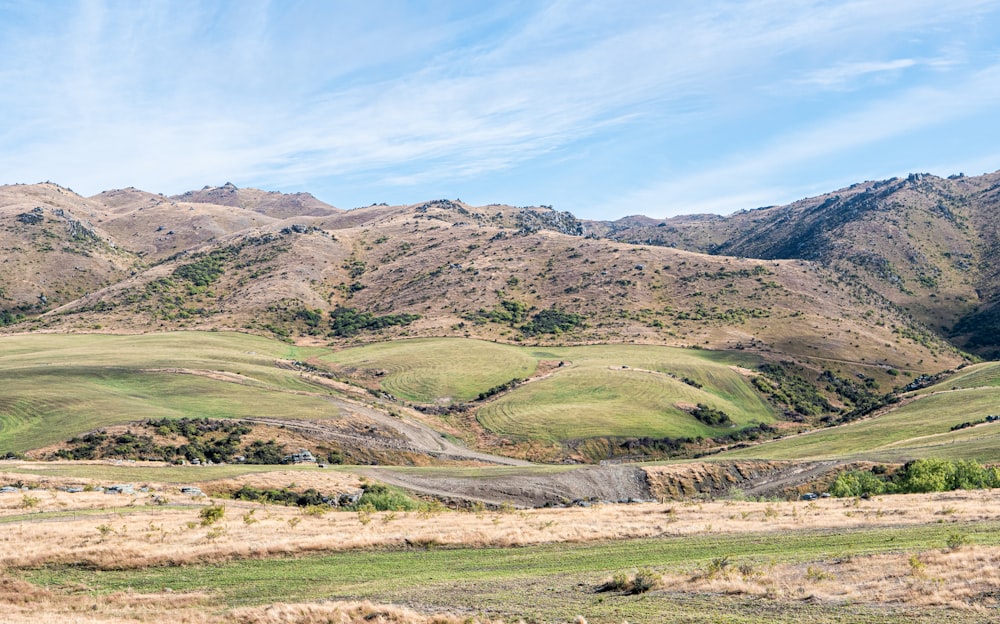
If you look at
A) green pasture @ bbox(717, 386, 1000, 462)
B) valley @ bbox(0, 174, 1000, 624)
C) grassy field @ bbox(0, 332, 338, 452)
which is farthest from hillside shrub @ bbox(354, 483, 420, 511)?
green pasture @ bbox(717, 386, 1000, 462)

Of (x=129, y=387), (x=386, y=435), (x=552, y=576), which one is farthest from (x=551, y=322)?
(x=552, y=576)

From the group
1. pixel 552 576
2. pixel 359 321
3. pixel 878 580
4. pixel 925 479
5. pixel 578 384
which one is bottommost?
pixel 925 479

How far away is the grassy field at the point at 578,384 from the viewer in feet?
305

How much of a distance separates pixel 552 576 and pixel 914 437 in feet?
199

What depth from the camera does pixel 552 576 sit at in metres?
24.9

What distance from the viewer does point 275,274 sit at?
199m

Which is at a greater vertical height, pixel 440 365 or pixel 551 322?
pixel 551 322

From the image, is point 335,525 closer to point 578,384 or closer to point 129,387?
point 129,387

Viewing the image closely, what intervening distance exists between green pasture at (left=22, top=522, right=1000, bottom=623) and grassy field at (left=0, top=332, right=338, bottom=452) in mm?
50577

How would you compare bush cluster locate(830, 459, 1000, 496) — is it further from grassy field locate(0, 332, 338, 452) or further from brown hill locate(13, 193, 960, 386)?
brown hill locate(13, 193, 960, 386)

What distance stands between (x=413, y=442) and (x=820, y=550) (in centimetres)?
6086

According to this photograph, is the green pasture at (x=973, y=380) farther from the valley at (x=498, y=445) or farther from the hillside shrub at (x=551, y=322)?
the hillside shrub at (x=551, y=322)

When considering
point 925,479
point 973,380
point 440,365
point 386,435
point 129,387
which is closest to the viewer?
point 925,479

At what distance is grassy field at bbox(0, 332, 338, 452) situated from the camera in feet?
242
